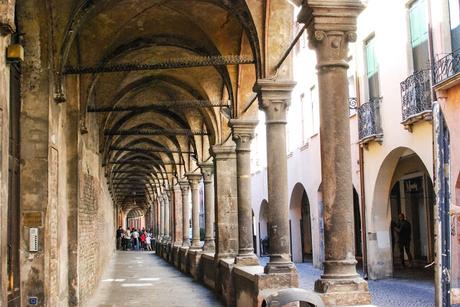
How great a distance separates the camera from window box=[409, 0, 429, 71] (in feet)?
45.3

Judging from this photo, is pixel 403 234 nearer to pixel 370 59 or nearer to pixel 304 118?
pixel 304 118

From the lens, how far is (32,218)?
8297mm

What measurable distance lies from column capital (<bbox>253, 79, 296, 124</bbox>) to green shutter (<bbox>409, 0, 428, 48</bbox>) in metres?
4.59

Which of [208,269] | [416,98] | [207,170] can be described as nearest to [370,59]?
[416,98]

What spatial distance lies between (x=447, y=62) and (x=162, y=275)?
43.7 feet

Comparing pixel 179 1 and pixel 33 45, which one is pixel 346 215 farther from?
pixel 179 1

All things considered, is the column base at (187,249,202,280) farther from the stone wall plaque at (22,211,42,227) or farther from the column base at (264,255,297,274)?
the stone wall plaque at (22,211,42,227)

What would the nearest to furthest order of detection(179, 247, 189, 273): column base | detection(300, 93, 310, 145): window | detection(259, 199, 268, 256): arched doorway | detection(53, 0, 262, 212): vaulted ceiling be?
detection(53, 0, 262, 212): vaulted ceiling → detection(300, 93, 310, 145): window → detection(179, 247, 189, 273): column base → detection(259, 199, 268, 256): arched doorway

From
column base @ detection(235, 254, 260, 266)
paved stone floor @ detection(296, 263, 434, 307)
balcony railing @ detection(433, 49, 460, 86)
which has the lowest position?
paved stone floor @ detection(296, 263, 434, 307)

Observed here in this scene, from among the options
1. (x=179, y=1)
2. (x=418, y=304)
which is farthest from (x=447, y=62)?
(x=179, y=1)

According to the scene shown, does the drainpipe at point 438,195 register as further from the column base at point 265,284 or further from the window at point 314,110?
the window at point 314,110

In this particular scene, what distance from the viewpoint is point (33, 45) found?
870cm

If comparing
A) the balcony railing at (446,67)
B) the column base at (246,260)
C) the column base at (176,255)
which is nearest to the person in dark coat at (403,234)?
the column base at (246,260)

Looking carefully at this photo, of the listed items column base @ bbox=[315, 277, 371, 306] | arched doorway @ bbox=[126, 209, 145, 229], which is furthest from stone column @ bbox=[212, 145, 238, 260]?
arched doorway @ bbox=[126, 209, 145, 229]
